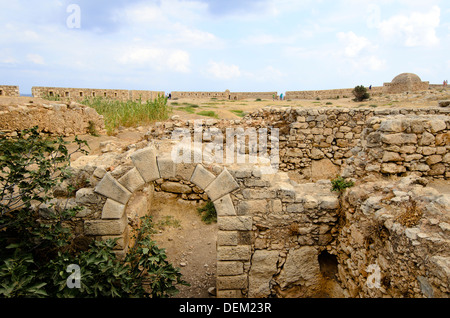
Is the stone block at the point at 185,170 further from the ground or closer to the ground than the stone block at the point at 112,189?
further from the ground

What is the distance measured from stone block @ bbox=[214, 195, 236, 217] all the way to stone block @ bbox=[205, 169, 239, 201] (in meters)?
0.07

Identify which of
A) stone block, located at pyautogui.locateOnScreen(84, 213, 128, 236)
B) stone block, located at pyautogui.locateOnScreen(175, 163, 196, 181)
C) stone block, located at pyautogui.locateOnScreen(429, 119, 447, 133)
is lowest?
stone block, located at pyautogui.locateOnScreen(84, 213, 128, 236)

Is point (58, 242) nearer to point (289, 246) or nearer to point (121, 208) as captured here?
point (121, 208)

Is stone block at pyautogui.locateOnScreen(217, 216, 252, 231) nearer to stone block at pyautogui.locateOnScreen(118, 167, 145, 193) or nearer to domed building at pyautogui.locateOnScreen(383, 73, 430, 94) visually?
stone block at pyautogui.locateOnScreen(118, 167, 145, 193)

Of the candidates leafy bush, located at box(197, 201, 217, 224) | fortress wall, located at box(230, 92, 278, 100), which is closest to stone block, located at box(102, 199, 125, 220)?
leafy bush, located at box(197, 201, 217, 224)

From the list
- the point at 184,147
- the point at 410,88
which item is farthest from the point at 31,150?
the point at 410,88

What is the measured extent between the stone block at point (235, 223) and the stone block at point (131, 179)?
1.32 m

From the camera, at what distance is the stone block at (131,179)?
4027mm

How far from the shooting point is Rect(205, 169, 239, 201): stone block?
164 inches

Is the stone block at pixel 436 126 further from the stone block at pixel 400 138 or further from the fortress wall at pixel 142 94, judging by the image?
the fortress wall at pixel 142 94

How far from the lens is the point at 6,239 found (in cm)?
372

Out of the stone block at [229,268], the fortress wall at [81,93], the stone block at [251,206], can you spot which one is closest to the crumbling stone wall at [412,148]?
the stone block at [251,206]
